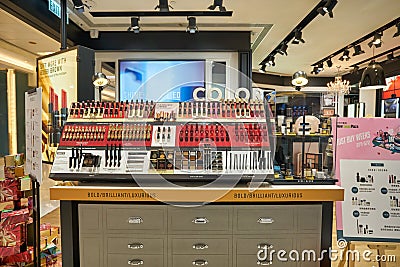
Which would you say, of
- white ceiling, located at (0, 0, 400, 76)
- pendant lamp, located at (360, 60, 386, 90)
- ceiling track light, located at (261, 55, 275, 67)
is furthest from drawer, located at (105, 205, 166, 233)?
ceiling track light, located at (261, 55, 275, 67)

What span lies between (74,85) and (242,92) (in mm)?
1481

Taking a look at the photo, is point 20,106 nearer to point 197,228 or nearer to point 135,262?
point 135,262

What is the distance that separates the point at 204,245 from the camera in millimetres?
2404

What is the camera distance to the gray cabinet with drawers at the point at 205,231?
2.39 m

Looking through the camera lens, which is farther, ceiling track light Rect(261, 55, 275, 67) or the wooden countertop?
ceiling track light Rect(261, 55, 275, 67)

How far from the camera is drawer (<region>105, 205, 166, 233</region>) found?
7.86ft

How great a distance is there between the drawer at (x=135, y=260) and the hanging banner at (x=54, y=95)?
52.1 inches

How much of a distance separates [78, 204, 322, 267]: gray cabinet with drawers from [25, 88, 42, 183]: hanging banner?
418 millimetres

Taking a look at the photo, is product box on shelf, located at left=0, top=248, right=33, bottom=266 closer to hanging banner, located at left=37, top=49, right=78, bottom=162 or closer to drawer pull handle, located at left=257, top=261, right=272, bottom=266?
hanging banner, located at left=37, top=49, right=78, bottom=162

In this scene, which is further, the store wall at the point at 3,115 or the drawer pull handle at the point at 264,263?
the store wall at the point at 3,115

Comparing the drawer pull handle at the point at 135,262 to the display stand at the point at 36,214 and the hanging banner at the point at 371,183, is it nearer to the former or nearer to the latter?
the display stand at the point at 36,214

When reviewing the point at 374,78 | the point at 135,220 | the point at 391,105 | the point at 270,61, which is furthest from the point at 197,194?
the point at 391,105

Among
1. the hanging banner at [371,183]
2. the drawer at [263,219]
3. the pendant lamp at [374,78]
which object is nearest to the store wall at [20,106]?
the drawer at [263,219]

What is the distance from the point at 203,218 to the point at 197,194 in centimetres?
19
